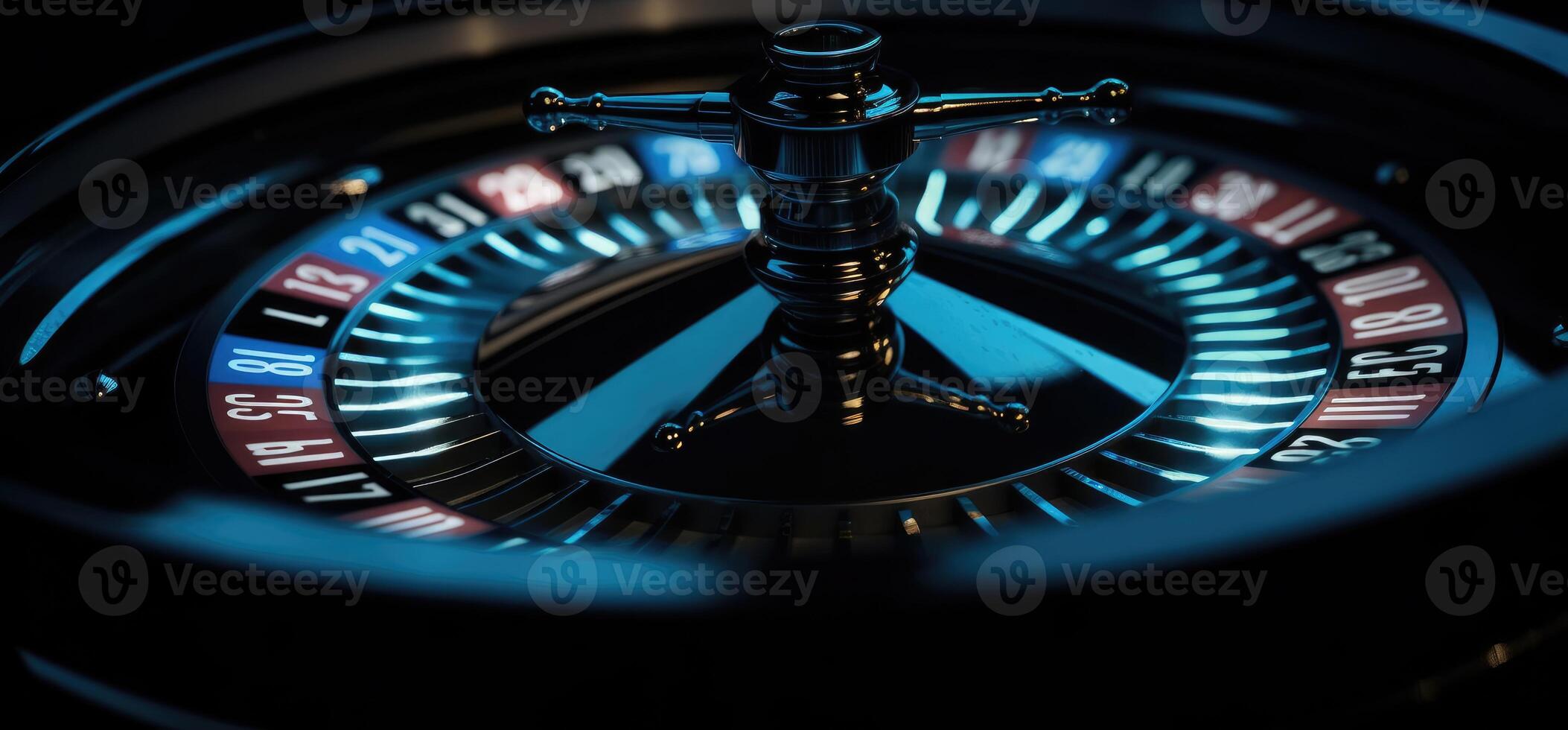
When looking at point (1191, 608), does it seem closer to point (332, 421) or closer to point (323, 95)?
point (332, 421)

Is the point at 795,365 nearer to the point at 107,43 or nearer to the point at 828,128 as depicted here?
the point at 828,128

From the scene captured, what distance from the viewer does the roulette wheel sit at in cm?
108

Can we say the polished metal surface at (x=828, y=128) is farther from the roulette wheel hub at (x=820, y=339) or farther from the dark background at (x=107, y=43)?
the dark background at (x=107, y=43)

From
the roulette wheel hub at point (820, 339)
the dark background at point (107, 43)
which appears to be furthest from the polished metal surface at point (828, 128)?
the dark background at point (107, 43)

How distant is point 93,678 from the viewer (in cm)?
112

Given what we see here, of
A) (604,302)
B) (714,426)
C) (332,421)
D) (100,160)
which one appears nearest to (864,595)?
(714,426)

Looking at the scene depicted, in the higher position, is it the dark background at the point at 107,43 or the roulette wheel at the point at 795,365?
the dark background at the point at 107,43

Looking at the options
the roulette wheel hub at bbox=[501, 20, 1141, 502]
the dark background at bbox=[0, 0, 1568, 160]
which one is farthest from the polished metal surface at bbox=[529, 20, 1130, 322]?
the dark background at bbox=[0, 0, 1568, 160]

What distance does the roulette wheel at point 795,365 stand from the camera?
1080mm

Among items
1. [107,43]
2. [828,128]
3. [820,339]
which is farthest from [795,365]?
[107,43]

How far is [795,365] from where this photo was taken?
5.93 feet

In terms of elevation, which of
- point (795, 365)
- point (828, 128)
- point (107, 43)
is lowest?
point (795, 365)

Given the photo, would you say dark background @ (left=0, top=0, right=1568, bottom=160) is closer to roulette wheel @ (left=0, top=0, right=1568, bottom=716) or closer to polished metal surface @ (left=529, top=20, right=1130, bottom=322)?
roulette wheel @ (left=0, top=0, right=1568, bottom=716)

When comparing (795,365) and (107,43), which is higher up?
(107,43)
